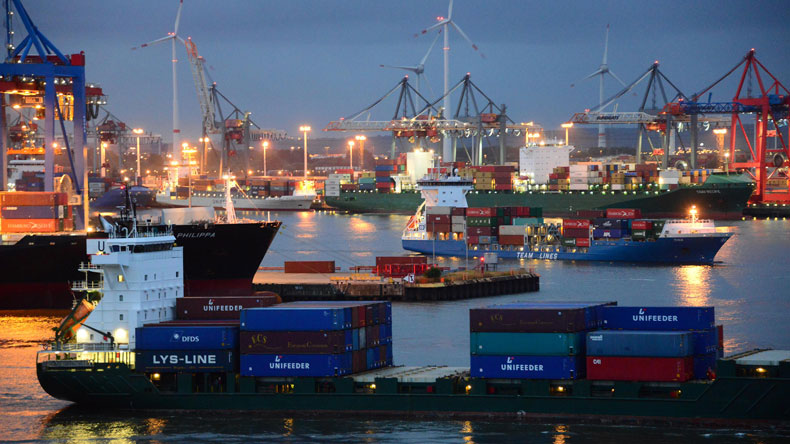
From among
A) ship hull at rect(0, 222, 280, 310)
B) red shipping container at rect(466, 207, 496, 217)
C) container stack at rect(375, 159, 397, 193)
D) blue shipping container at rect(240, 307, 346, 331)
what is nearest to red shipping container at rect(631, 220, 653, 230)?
red shipping container at rect(466, 207, 496, 217)

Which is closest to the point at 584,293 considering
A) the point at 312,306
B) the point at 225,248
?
the point at 225,248

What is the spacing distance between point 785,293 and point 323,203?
86221 mm

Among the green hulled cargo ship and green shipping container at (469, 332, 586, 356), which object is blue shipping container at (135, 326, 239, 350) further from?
the green hulled cargo ship

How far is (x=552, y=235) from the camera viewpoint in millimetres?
62688

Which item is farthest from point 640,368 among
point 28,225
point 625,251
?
point 625,251

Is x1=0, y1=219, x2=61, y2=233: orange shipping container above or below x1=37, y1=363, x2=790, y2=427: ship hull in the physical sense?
above

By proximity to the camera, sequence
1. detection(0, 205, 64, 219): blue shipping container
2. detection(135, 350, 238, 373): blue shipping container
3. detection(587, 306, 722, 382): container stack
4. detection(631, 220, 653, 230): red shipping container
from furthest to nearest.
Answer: detection(631, 220, 653, 230): red shipping container < detection(0, 205, 64, 219): blue shipping container < detection(135, 350, 238, 373): blue shipping container < detection(587, 306, 722, 382): container stack

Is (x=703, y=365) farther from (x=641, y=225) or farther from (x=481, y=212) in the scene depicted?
(x=481, y=212)

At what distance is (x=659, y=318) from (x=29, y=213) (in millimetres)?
24676

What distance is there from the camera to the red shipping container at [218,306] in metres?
24.1

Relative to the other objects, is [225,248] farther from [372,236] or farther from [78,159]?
[372,236]

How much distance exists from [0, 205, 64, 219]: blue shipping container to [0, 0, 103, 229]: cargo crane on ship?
2237mm

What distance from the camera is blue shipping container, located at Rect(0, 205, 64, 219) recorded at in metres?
39.2

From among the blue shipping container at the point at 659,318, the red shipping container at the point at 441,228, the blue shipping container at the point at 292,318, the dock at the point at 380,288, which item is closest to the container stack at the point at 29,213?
the dock at the point at 380,288
